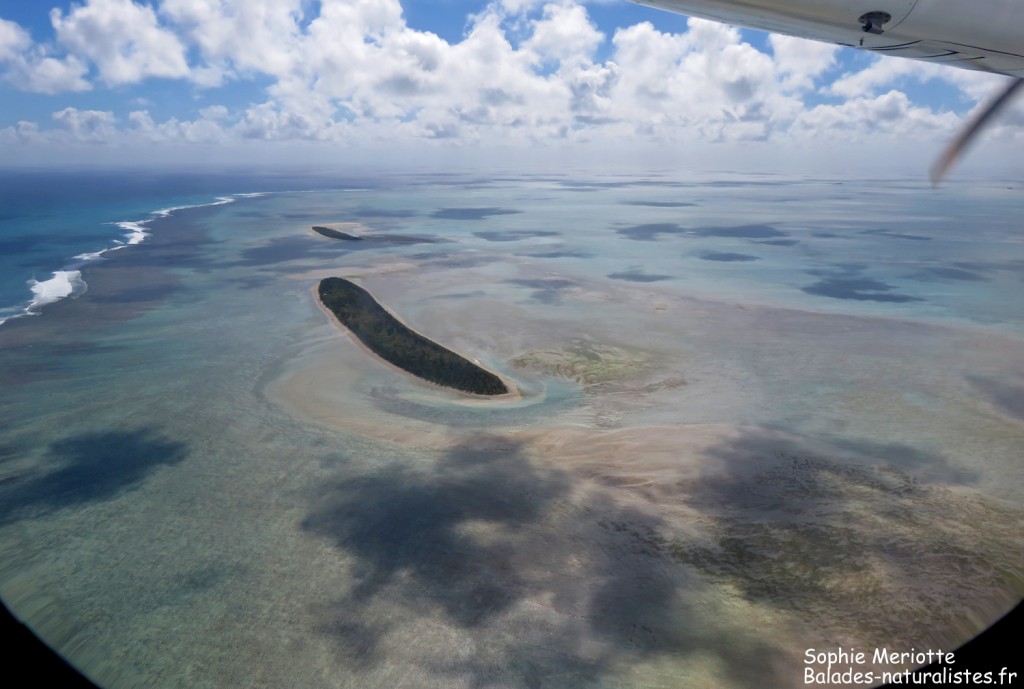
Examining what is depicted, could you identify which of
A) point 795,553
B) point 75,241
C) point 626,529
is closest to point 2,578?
point 626,529

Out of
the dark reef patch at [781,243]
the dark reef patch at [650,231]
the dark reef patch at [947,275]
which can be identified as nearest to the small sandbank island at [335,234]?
the dark reef patch at [650,231]

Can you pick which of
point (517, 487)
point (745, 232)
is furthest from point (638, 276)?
point (517, 487)

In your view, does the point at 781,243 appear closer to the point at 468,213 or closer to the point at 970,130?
the point at 468,213

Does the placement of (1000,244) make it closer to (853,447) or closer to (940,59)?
(853,447)

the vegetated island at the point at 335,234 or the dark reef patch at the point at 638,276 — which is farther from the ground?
the dark reef patch at the point at 638,276

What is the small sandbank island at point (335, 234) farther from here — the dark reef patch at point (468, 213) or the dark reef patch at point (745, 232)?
the dark reef patch at point (745, 232)

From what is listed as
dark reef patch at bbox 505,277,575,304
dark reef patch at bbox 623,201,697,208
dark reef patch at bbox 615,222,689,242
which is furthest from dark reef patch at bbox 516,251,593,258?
dark reef patch at bbox 623,201,697,208
